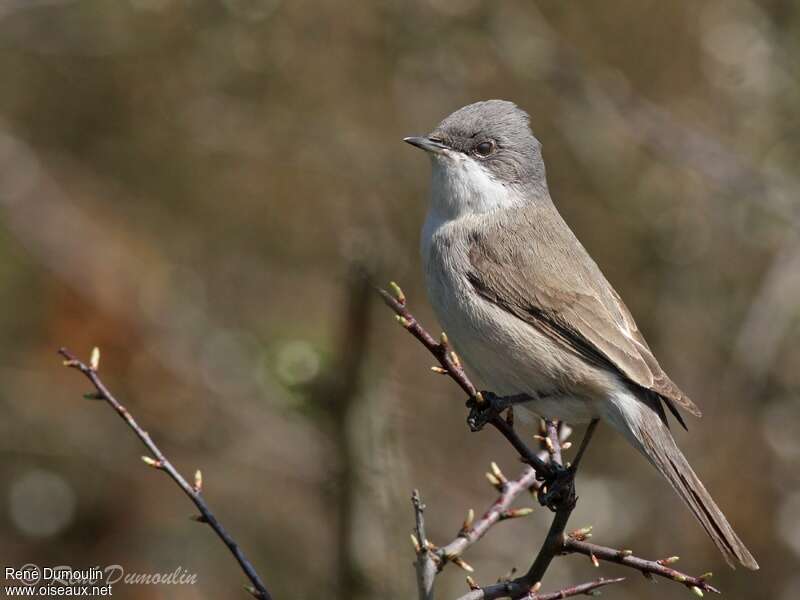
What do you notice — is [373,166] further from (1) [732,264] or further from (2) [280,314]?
(1) [732,264]

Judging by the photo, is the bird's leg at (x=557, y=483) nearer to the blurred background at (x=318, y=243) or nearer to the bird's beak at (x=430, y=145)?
the bird's beak at (x=430, y=145)

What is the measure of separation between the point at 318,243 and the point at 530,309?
5.15 meters

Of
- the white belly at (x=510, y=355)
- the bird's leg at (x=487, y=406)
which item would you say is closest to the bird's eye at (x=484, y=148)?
the white belly at (x=510, y=355)

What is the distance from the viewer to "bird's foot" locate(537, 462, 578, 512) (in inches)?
139

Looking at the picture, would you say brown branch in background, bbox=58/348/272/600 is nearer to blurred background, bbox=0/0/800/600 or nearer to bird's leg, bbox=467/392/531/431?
bird's leg, bbox=467/392/531/431

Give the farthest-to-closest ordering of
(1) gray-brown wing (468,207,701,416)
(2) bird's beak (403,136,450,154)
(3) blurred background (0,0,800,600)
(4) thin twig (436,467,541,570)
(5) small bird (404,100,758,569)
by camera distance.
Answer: (3) blurred background (0,0,800,600)
(2) bird's beak (403,136,450,154)
(1) gray-brown wing (468,207,701,416)
(5) small bird (404,100,758,569)
(4) thin twig (436,467,541,570)

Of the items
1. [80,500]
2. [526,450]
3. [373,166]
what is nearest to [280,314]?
[373,166]

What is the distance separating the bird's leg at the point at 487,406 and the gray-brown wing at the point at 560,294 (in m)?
0.35

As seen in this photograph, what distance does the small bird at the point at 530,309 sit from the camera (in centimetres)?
402

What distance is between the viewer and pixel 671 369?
7.46m

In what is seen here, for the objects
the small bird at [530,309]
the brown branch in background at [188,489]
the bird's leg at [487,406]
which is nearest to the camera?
the brown branch in background at [188,489]

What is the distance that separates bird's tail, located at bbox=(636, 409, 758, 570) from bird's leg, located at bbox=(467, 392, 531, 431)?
1.61ft

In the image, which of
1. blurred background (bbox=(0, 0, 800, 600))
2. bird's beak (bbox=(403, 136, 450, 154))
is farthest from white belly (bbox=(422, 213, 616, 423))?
blurred background (bbox=(0, 0, 800, 600))

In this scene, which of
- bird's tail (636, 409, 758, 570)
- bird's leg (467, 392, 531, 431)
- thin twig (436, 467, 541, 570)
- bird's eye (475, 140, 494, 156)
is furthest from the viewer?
bird's eye (475, 140, 494, 156)
